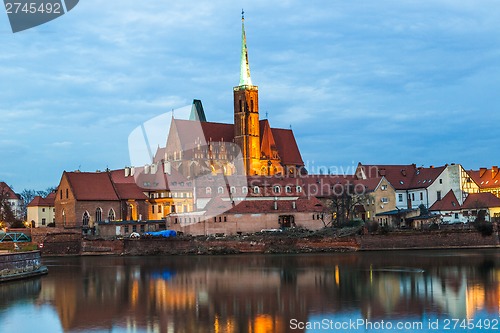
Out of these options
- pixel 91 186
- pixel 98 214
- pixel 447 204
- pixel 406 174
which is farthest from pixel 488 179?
pixel 91 186

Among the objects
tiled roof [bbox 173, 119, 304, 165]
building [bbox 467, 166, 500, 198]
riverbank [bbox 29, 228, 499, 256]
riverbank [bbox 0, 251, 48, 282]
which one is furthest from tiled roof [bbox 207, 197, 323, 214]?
building [bbox 467, 166, 500, 198]

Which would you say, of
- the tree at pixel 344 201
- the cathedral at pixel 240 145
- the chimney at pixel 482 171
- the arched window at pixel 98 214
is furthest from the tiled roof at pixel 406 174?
the arched window at pixel 98 214

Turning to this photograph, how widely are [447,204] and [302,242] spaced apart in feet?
63.5

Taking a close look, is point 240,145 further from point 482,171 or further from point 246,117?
point 482,171

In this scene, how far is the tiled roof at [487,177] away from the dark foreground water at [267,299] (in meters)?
57.1

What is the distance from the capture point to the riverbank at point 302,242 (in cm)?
6022

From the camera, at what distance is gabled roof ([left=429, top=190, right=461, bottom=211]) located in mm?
72688

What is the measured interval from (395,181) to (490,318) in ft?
A: 201

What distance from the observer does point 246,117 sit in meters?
Result: 102

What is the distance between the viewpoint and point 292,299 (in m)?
28.0

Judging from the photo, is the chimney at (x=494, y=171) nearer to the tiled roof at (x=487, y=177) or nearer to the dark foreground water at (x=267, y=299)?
the tiled roof at (x=487, y=177)

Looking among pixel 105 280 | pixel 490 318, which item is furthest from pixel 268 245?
pixel 490 318

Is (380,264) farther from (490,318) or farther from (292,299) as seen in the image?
(490,318)

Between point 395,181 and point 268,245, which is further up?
point 395,181
